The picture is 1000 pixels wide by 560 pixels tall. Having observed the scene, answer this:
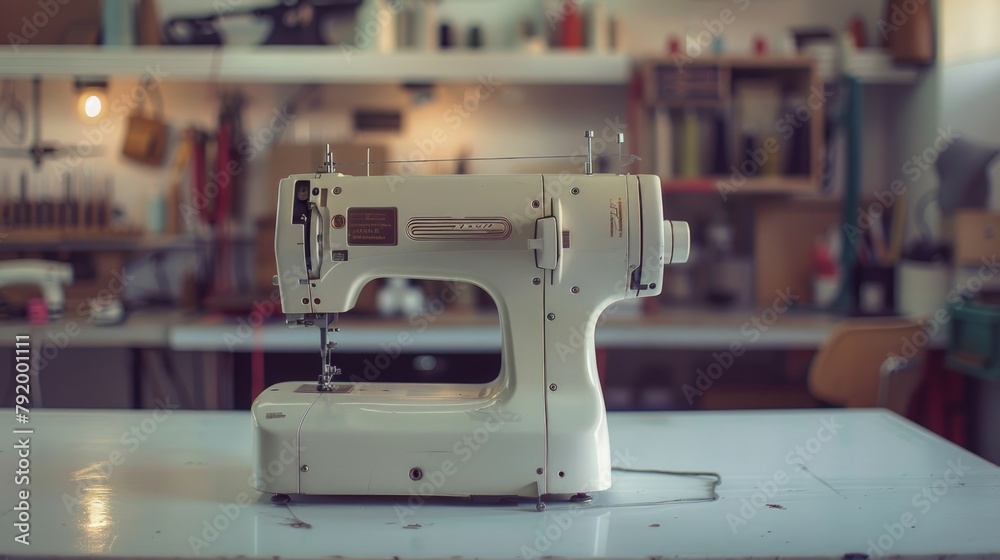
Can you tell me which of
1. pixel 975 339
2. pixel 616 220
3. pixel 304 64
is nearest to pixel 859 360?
pixel 975 339

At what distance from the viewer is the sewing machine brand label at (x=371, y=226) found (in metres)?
1.31

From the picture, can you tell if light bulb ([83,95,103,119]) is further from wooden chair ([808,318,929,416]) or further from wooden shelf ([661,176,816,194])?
wooden chair ([808,318,929,416])

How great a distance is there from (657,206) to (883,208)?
2.98 metres

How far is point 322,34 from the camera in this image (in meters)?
3.68

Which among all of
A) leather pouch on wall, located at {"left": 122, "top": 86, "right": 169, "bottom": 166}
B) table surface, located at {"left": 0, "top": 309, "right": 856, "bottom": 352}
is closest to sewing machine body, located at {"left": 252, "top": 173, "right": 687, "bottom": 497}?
table surface, located at {"left": 0, "top": 309, "right": 856, "bottom": 352}

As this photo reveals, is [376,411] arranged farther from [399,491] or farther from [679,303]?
[679,303]

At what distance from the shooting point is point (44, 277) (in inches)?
122

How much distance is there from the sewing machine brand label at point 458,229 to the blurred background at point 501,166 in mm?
1810

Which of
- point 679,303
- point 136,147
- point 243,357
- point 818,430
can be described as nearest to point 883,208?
point 679,303

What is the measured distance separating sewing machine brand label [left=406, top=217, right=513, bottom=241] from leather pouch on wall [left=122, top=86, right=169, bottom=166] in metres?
2.92

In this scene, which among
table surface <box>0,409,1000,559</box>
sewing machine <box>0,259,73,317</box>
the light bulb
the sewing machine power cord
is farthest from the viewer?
the light bulb

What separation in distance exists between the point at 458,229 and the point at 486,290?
0.35ft

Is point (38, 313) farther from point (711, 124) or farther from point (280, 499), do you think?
point (711, 124)

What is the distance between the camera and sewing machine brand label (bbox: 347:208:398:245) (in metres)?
1.31
